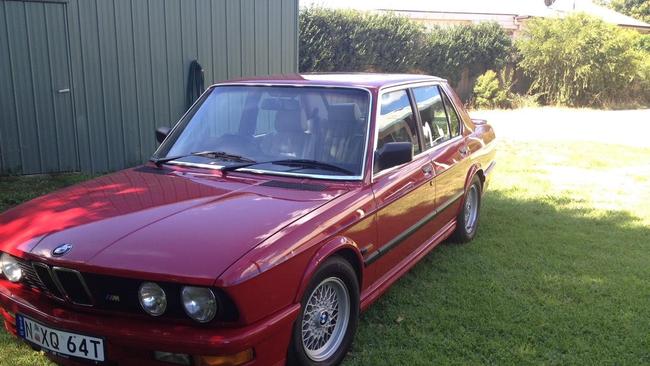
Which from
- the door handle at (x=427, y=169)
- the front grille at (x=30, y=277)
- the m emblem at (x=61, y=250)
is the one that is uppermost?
the door handle at (x=427, y=169)

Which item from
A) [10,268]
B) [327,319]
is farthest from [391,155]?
[10,268]

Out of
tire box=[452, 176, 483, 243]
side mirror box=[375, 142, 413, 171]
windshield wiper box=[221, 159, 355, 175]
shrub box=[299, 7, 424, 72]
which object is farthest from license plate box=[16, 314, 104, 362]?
shrub box=[299, 7, 424, 72]

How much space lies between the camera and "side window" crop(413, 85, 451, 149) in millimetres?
4641

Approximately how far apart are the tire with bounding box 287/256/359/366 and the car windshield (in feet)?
2.26

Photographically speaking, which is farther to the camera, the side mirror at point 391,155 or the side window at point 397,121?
the side window at point 397,121

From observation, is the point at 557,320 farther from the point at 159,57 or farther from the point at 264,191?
the point at 159,57

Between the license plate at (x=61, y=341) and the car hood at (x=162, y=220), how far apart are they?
0.33 m

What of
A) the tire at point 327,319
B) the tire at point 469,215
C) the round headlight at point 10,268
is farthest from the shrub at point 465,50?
the round headlight at point 10,268

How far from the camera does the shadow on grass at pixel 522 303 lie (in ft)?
11.6

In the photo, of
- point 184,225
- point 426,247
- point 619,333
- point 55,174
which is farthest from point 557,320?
point 55,174

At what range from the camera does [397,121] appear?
4145 mm

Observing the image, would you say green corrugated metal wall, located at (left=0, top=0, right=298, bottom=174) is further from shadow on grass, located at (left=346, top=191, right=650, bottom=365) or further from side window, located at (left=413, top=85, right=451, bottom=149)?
shadow on grass, located at (left=346, top=191, right=650, bottom=365)

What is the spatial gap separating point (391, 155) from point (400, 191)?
0.37 m

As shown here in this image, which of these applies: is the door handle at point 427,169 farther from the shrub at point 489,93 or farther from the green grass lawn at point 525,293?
the shrub at point 489,93
